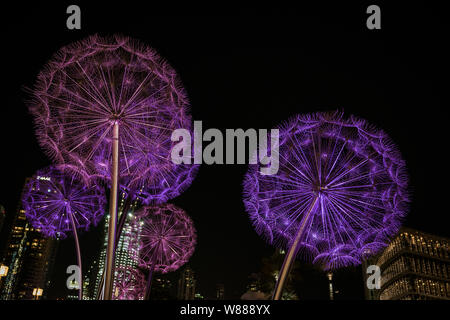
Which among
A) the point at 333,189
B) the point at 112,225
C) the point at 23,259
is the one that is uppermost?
the point at 23,259

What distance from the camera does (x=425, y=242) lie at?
8612 cm

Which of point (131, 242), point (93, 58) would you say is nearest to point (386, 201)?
point (93, 58)

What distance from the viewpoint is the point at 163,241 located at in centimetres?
2619

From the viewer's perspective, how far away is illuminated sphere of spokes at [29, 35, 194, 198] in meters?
17.2

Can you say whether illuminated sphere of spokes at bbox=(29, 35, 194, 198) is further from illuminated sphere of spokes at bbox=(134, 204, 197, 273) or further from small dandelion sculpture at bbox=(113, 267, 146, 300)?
small dandelion sculpture at bbox=(113, 267, 146, 300)

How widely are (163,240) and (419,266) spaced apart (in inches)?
2896

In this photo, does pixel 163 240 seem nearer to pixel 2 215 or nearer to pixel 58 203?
pixel 58 203

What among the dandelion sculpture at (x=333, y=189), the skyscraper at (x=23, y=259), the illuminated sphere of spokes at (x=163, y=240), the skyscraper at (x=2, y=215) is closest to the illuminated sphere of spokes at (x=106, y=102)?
the dandelion sculpture at (x=333, y=189)

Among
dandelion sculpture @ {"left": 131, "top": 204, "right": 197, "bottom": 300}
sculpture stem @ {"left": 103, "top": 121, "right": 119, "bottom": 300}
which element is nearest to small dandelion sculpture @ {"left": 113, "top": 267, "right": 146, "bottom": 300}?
dandelion sculpture @ {"left": 131, "top": 204, "right": 197, "bottom": 300}

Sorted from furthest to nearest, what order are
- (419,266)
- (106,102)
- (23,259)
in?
(23,259) < (419,266) < (106,102)

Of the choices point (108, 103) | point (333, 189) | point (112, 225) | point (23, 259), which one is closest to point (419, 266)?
point (333, 189)

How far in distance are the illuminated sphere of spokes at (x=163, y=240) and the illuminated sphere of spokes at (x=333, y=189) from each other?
833cm
